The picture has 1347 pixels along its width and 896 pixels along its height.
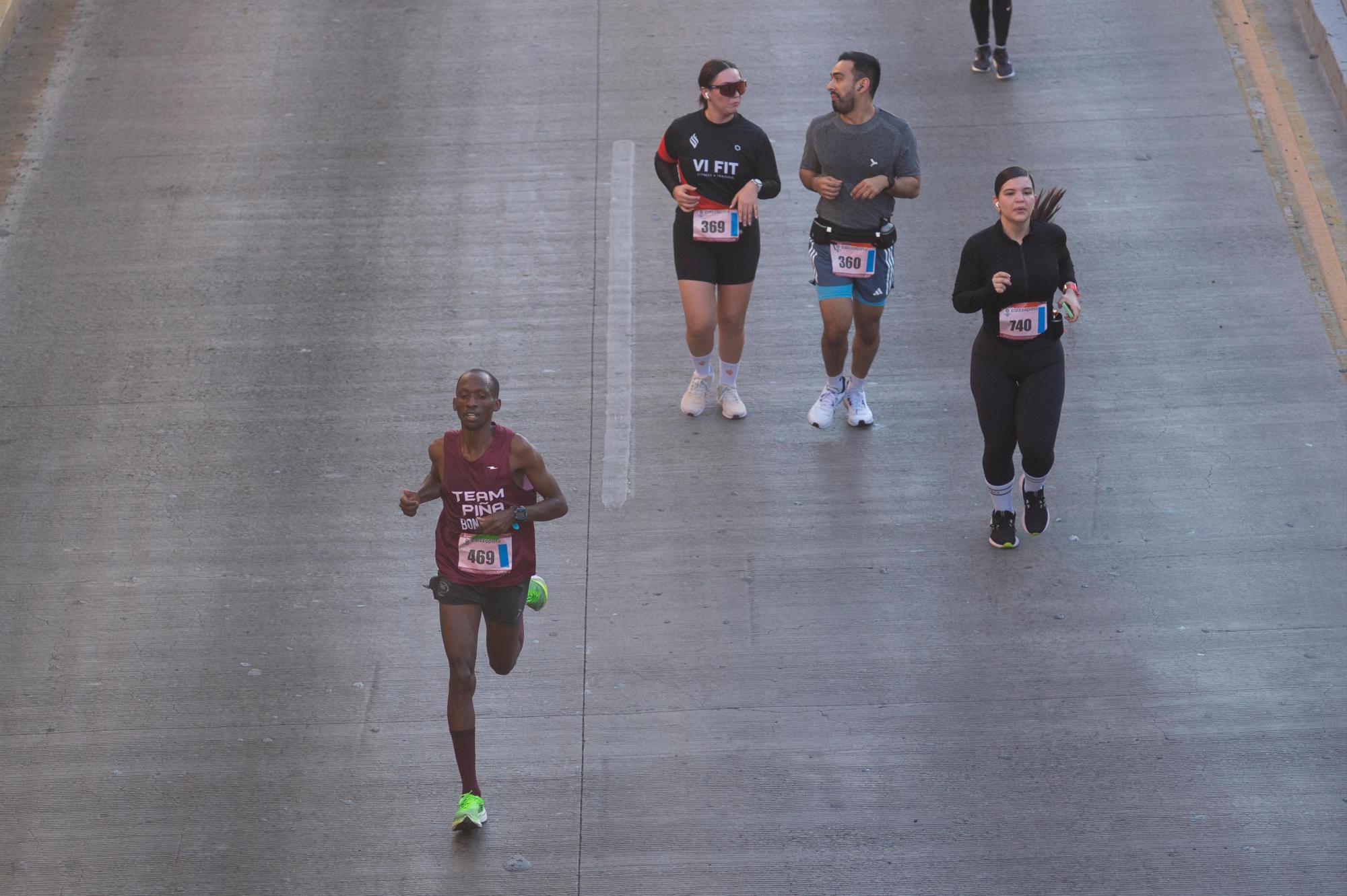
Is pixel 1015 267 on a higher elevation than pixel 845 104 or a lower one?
lower

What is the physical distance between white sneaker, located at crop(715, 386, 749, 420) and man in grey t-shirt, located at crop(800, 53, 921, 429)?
0.71 metres

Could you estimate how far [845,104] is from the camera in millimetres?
8242

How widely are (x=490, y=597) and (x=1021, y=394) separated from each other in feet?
9.70

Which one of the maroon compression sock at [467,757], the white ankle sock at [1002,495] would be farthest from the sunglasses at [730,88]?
the maroon compression sock at [467,757]

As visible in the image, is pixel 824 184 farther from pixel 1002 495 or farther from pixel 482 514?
pixel 482 514

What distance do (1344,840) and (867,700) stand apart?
214 centimetres

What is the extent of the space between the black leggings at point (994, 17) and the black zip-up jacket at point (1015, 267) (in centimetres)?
511

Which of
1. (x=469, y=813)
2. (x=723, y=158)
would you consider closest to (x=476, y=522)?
(x=469, y=813)

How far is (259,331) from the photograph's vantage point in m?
9.86

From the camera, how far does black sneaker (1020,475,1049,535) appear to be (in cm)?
805

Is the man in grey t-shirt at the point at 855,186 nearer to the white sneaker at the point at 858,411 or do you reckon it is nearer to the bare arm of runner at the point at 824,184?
the bare arm of runner at the point at 824,184

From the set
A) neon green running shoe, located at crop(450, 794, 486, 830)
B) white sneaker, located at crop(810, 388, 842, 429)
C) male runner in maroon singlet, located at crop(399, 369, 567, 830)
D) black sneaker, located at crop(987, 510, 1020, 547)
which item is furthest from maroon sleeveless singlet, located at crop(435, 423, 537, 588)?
white sneaker, located at crop(810, 388, 842, 429)

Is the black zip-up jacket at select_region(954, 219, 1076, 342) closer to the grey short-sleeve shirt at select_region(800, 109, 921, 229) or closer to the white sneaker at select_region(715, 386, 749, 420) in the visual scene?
the grey short-sleeve shirt at select_region(800, 109, 921, 229)

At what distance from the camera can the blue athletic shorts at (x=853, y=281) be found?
848 cm
